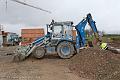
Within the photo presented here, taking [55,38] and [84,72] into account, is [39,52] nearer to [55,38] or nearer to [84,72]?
[55,38]

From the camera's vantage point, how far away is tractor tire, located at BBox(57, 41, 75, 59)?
19.7 meters

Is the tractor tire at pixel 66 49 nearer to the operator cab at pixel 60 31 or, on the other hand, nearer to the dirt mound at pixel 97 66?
the operator cab at pixel 60 31

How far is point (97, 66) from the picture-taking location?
14.4 meters

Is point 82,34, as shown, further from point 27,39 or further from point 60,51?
point 27,39

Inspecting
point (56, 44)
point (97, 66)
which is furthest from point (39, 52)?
point (97, 66)

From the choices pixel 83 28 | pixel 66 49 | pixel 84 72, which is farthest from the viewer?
pixel 83 28

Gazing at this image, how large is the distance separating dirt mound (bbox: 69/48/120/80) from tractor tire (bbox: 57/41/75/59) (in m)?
1.68

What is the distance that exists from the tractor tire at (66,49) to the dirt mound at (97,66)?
168 centimetres

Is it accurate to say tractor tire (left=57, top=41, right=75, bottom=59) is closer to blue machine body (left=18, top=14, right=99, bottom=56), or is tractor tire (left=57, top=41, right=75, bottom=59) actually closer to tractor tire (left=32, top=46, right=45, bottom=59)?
blue machine body (left=18, top=14, right=99, bottom=56)

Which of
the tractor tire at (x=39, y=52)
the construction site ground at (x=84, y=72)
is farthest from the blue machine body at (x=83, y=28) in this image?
the construction site ground at (x=84, y=72)

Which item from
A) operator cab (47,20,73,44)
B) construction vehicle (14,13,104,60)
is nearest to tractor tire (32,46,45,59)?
construction vehicle (14,13,104,60)

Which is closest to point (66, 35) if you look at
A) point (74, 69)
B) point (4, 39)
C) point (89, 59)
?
point (89, 59)

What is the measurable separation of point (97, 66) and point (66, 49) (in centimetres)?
563

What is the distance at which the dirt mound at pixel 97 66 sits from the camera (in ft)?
41.1
